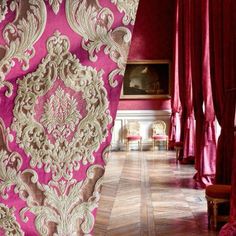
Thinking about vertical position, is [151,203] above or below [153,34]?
below

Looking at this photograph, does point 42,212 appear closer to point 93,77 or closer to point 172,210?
point 93,77

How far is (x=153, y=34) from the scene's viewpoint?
39.9 feet

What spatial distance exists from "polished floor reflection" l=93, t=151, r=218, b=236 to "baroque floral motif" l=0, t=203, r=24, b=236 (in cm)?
298

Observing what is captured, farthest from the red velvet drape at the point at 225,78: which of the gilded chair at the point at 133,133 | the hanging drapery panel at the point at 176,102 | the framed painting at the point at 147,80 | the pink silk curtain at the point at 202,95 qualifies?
the framed painting at the point at 147,80

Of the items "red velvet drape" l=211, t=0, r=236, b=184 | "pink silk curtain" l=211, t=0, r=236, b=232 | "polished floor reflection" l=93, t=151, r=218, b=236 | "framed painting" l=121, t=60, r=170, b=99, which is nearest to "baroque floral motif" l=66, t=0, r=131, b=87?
"polished floor reflection" l=93, t=151, r=218, b=236

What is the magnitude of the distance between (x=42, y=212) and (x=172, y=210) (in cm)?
397

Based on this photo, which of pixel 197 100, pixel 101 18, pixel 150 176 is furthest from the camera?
pixel 150 176

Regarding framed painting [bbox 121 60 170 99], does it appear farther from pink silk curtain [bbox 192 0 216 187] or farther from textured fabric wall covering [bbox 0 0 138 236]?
textured fabric wall covering [bbox 0 0 138 236]

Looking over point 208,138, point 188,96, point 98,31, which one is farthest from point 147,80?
point 98,31

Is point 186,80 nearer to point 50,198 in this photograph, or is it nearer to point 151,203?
point 151,203

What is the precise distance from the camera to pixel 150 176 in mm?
7078

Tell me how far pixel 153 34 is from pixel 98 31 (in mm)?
11608

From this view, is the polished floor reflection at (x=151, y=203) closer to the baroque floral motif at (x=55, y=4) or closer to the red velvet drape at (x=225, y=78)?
the red velvet drape at (x=225, y=78)

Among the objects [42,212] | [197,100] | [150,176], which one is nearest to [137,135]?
[150,176]
